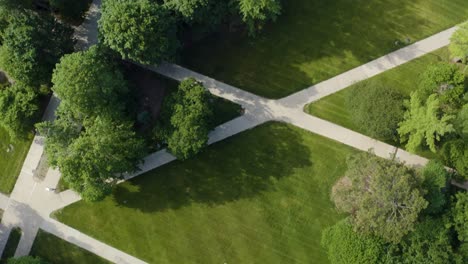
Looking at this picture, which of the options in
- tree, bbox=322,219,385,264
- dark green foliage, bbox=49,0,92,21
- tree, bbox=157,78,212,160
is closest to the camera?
tree, bbox=322,219,385,264

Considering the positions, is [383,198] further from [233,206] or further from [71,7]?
[71,7]

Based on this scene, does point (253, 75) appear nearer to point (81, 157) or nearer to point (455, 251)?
point (81, 157)

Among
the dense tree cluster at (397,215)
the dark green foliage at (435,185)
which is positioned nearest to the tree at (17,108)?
the dense tree cluster at (397,215)

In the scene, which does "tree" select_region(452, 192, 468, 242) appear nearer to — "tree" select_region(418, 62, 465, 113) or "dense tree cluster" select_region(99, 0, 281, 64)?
"tree" select_region(418, 62, 465, 113)

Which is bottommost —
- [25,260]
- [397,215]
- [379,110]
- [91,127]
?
[25,260]

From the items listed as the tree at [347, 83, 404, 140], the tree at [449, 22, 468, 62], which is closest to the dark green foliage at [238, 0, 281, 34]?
the tree at [347, 83, 404, 140]

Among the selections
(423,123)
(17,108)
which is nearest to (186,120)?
(17,108)
